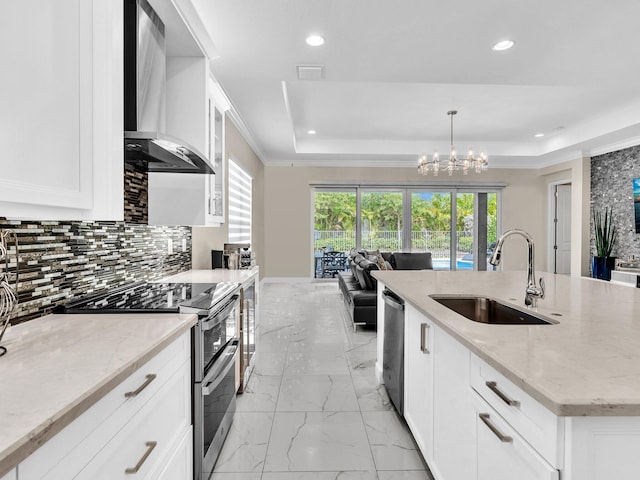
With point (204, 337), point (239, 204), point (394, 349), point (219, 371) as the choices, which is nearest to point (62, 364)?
point (204, 337)

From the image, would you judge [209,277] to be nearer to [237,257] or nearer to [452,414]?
Answer: [237,257]

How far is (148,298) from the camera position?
175 cm

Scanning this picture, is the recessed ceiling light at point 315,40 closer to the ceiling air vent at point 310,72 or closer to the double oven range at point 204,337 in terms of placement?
the ceiling air vent at point 310,72

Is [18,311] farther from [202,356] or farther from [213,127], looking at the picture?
[213,127]

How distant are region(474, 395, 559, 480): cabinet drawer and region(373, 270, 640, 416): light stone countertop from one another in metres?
0.17

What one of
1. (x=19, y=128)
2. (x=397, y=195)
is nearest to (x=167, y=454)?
(x=19, y=128)

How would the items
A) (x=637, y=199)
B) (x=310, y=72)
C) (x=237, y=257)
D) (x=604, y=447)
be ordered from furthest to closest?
1. (x=637, y=199)
2. (x=237, y=257)
3. (x=310, y=72)
4. (x=604, y=447)

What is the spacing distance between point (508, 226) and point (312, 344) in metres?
6.35

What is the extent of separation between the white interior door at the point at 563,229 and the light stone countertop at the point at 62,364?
29.0 ft

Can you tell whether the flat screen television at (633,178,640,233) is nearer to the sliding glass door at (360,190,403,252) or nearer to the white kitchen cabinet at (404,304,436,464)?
the sliding glass door at (360,190,403,252)

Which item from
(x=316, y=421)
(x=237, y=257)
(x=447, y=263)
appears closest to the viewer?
(x=316, y=421)

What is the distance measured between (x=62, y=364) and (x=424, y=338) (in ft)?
4.61

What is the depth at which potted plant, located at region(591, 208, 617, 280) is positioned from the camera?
6.25 meters

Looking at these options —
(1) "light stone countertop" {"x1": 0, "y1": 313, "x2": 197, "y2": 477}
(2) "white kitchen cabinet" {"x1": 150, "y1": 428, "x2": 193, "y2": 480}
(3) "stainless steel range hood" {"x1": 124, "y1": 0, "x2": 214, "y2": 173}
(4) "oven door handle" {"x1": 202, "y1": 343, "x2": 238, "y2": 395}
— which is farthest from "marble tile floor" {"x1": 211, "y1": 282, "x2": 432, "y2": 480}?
(3) "stainless steel range hood" {"x1": 124, "y1": 0, "x2": 214, "y2": 173}
